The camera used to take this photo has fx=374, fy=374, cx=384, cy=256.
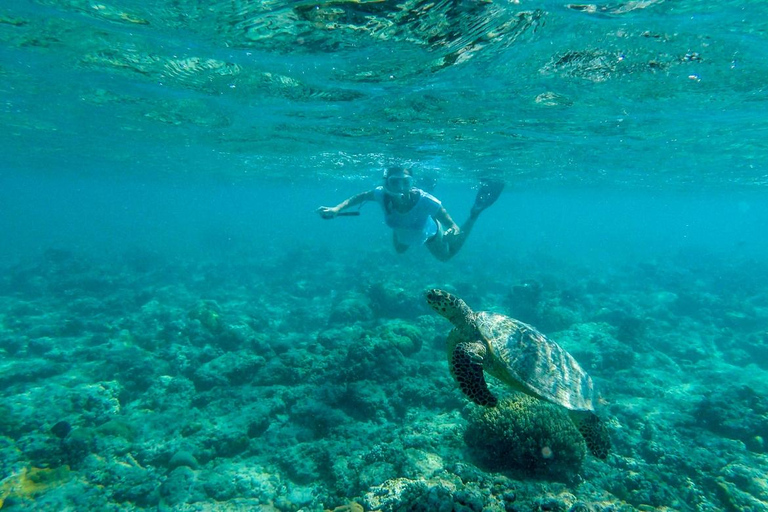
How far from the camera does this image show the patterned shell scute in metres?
5.32

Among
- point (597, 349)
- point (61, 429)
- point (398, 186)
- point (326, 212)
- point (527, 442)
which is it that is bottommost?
point (597, 349)

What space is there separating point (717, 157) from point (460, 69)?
65.0ft

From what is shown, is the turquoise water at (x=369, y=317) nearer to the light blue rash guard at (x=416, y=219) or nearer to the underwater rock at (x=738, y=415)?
the underwater rock at (x=738, y=415)

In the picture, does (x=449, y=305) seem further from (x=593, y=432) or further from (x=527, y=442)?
(x=593, y=432)

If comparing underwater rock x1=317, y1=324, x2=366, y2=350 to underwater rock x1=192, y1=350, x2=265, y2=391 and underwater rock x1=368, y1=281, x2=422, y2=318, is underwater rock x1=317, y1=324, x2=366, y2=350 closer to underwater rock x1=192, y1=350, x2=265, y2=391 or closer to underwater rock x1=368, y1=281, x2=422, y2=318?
underwater rock x1=192, y1=350, x2=265, y2=391

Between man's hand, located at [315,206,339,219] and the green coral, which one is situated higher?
man's hand, located at [315,206,339,219]

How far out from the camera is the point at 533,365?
5.49m

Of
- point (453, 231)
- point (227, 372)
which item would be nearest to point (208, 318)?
point (227, 372)

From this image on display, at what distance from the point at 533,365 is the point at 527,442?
4.01 feet

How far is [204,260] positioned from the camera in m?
32.3

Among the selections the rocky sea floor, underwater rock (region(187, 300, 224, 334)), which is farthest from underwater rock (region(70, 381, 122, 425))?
underwater rock (region(187, 300, 224, 334))

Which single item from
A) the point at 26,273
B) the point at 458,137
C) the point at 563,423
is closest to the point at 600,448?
the point at 563,423

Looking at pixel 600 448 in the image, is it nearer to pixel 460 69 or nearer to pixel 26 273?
pixel 460 69

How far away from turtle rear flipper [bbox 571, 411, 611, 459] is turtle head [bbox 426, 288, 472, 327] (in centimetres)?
216
